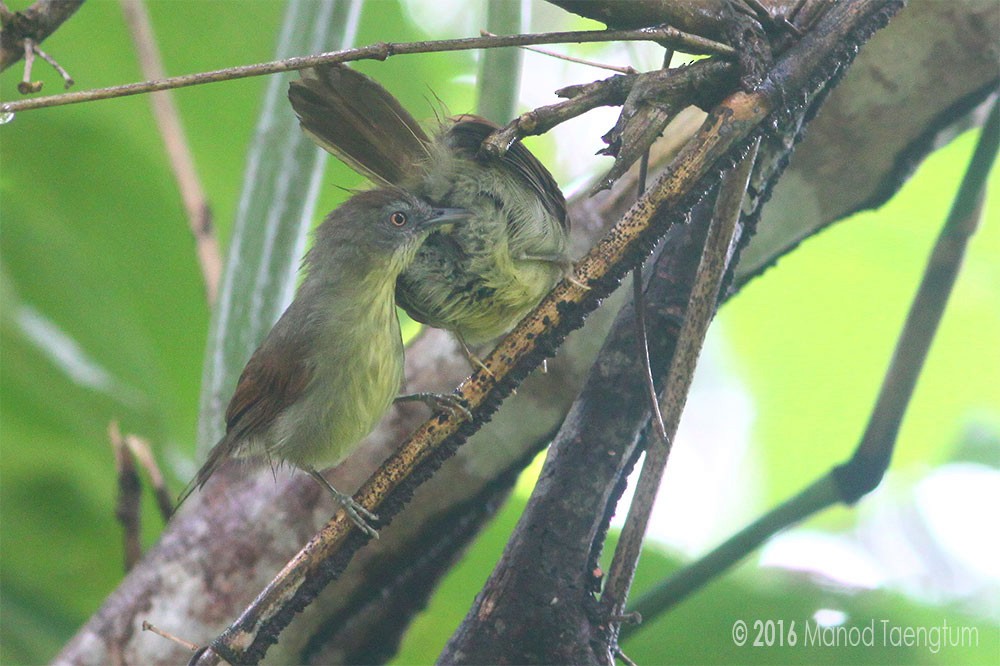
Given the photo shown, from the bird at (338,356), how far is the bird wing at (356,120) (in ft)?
0.25

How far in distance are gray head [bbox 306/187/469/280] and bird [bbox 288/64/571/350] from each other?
3cm

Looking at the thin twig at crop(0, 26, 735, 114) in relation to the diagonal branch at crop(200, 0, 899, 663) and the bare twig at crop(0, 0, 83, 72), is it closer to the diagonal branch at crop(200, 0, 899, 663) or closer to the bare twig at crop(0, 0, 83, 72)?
the diagonal branch at crop(200, 0, 899, 663)

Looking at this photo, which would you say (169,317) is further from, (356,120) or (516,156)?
(516,156)

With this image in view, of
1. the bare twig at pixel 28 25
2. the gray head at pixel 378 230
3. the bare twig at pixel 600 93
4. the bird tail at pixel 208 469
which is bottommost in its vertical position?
the bird tail at pixel 208 469

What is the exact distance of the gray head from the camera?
1.91 metres

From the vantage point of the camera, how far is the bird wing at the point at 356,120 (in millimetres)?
1781

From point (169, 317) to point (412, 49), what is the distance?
83.3 inches

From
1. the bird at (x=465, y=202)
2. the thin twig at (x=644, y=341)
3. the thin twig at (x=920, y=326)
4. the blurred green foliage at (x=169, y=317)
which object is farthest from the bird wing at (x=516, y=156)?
the blurred green foliage at (x=169, y=317)

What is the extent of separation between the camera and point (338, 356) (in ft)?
6.35

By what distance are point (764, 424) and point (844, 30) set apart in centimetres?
210

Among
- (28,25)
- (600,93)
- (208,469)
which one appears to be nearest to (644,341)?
(600,93)

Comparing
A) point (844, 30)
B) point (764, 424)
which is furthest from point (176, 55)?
point (844, 30)

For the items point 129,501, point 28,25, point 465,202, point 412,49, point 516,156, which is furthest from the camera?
point 129,501

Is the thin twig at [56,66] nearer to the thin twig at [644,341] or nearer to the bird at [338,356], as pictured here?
the bird at [338,356]
